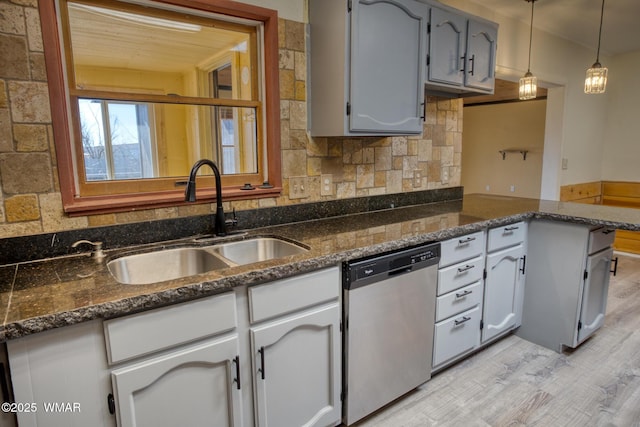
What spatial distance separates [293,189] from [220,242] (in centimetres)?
59

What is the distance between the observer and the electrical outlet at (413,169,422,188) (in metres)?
2.85

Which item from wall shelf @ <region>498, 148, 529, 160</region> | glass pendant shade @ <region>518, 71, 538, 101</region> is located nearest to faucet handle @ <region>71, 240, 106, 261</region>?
glass pendant shade @ <region>518, 71, 538, 101</region>

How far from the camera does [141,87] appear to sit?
1812 millimetres

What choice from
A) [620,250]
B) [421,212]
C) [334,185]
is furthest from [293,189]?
[620,250]

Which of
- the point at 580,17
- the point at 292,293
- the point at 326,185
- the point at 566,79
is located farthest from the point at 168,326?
the point at 566,79

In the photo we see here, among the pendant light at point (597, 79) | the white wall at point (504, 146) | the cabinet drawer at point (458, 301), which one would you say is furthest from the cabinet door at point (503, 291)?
the white wall at point (504, 146)

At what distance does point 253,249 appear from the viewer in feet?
6.31

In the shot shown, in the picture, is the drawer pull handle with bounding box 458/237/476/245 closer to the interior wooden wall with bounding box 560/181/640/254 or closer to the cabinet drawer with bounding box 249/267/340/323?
the cabinet drawer with bounding box 249/267/340/323

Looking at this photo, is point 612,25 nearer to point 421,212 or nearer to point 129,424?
point 421,212

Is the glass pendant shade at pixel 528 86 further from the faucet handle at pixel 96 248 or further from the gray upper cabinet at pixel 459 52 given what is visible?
the faucet handle at pixel 96 248

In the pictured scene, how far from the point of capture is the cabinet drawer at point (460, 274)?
81.4 inches

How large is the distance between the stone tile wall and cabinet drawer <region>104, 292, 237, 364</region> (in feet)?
2.33

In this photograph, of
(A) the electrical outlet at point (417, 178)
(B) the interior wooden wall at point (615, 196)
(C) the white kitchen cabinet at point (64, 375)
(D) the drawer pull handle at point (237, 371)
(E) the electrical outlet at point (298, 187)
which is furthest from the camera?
(B) the interior wooden wall at point (615, 196)

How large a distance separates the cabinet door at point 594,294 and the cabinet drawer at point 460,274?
0.71 m
